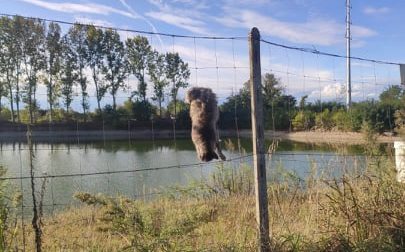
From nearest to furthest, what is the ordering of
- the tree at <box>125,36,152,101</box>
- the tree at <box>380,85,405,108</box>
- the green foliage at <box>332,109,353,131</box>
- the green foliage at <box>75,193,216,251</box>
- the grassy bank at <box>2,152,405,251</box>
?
the green foliage at <box>75,193,216,251</box> < the grassy bank at <box>2,152,405,251</box> < the tree at <box>125,36,152,101</box> < the tree at <box>380,85,405,108</box> < the green foliage at <box>332,109,353,131</box>

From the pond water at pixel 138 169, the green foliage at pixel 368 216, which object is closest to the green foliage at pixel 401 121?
the pond water at pixel 138 169

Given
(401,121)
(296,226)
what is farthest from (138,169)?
(401,121)

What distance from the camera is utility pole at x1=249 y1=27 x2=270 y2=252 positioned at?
3779 mm

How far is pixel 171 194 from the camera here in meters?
8.39

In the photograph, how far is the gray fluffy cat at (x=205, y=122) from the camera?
3.70 m

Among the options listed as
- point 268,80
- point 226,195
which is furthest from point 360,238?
point 226,195

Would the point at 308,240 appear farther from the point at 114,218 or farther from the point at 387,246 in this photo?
the point at 114,218

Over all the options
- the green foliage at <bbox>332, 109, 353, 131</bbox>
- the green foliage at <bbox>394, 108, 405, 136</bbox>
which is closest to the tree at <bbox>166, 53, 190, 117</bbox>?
the green foliage at <bbox>394, 108, 405, 136</bbox>

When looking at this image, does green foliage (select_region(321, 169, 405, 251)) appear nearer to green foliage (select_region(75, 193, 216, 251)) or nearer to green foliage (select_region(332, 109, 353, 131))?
green foliage (select_region(75, 193, 216, 251))

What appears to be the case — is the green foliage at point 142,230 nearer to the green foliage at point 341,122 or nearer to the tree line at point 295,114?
the tree line at point 295,114

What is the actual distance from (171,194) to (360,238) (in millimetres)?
4715

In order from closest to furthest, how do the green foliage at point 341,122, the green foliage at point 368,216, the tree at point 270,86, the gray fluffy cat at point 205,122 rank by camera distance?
the gray fluffy cat at point 205,122 → the green foliage at point 368,216 → the tree at point 270,86 → the green foliage at point 341,122

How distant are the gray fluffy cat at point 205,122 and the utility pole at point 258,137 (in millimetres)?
335

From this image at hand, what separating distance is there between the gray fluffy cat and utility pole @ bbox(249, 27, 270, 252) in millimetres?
335
